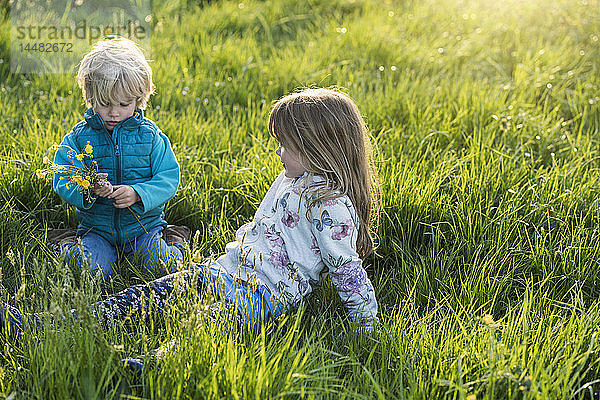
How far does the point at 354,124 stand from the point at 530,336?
105 cm

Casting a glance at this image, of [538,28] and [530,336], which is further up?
[538,28]

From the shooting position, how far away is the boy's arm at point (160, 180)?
310 cm

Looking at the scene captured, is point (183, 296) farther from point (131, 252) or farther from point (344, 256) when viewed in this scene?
point (131, 252)

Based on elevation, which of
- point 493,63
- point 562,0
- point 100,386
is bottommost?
point 100,386

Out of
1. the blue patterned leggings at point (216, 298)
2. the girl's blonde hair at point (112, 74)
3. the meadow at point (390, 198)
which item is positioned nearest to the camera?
the meadow at point (390, 198)

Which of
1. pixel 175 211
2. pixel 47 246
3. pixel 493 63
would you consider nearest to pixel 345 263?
pixel 175 211

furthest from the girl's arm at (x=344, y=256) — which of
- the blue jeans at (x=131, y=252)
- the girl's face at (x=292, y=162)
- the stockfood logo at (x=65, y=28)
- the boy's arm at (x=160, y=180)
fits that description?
the stockfood logo at (x=65, y=28)

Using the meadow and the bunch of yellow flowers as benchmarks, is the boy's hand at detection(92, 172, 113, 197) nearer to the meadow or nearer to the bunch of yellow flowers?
the bunch of yellow flowers

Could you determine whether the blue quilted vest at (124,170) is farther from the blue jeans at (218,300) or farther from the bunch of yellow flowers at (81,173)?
Result: the blue jeans at (218,300)

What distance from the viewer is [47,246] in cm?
321

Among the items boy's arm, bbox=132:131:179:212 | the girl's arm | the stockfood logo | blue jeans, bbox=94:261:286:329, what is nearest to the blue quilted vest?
boy's arm, bbox=132:131:179:212

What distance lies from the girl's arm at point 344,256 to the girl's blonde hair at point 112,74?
110cm

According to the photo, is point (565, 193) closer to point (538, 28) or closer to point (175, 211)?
point (175, 211)

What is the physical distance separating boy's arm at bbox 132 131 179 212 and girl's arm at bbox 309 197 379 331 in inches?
35.0
